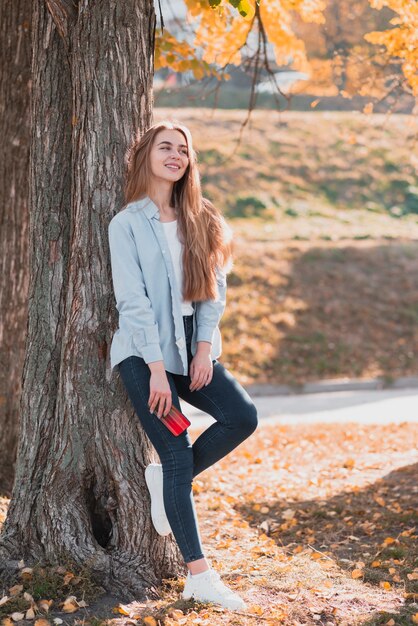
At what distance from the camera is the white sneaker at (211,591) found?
153 inches

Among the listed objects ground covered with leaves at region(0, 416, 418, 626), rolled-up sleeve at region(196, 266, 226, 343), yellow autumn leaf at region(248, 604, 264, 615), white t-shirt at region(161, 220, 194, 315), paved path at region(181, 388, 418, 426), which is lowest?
paved path at region(181, 388, 418, 426)

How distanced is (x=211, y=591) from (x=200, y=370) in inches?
39.6

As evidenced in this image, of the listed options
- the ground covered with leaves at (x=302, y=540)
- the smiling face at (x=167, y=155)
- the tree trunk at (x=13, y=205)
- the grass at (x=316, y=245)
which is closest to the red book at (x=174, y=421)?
the ground covered with leaves at (x=302, y=540)

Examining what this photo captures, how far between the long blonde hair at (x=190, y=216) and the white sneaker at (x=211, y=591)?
50.9 inches

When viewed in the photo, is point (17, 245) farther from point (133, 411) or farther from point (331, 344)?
point (331, 344)

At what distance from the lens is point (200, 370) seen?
401 cm

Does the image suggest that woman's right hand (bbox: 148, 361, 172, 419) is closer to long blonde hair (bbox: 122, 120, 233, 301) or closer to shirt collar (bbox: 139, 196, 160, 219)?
long blonde hair (bbox: 122, 120, 233, 301)

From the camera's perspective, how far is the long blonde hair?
4.11 metres

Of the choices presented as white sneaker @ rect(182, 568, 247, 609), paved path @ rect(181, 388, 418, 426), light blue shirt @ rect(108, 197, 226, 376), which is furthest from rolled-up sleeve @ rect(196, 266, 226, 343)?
paved path @ rect(181, 388, 418, 426)

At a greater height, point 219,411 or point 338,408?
point 219,411

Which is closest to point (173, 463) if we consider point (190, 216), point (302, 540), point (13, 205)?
point (190, 216)

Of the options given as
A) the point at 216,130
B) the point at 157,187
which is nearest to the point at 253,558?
the point at 157,187

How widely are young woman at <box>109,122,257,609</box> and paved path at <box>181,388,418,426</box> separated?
6840mm

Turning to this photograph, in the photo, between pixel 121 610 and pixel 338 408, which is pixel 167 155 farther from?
pixel 338 408
